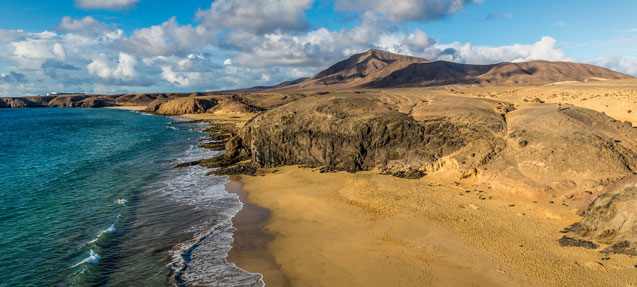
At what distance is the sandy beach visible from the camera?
10867 millimetres

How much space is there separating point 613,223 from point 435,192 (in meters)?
8.23

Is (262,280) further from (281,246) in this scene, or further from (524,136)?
(524,136)

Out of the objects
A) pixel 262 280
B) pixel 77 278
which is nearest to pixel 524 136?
pixel 262 280

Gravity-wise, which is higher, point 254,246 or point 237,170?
point 237,170

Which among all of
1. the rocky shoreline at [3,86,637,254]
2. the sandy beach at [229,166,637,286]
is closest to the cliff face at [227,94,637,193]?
the rocky shoreline at [3,86,637,254]

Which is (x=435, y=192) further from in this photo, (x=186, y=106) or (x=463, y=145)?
(x=186, y=106)

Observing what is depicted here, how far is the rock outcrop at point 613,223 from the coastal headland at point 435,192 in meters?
0.04

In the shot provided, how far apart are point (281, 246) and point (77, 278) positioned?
786 cm

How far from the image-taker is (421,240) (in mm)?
13523

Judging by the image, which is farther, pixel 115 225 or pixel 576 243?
pixel 115 225

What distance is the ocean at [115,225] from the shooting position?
1202cm

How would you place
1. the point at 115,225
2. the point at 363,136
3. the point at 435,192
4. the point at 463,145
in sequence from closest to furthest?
the point at 115,225, the point at 435,192, the point at 463,145, the point at 363,136

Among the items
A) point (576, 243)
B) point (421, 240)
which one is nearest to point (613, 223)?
point (576, 243)

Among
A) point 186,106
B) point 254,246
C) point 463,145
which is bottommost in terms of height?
point 254,246
